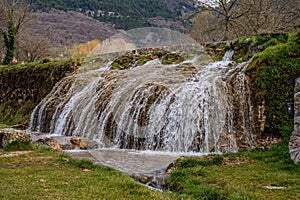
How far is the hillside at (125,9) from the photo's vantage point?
78812mm

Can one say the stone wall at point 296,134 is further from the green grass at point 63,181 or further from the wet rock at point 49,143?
the wet rock at point 49,143

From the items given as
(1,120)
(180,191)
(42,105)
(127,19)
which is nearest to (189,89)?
(180,191)

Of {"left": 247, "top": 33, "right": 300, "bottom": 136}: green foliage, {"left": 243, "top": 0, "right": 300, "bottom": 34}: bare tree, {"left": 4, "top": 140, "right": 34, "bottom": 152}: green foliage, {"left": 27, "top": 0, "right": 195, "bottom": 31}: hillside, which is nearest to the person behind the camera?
{"left": 4, "top": 140, "right": 34, "bottom": 152}: green foliage

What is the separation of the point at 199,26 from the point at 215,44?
28343mm

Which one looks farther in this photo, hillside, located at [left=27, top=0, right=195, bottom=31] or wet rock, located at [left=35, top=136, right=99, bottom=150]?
hillside, located at [left=27, top=0, right=195, bottom=31]

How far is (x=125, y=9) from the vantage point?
295ft

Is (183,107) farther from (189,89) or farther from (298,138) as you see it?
(298,138)

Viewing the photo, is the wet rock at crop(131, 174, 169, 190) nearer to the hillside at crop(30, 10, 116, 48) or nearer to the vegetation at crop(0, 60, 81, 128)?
the vegetation at crop(0, 60, 81, 128)

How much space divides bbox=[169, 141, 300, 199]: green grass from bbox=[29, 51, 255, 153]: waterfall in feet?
6.56

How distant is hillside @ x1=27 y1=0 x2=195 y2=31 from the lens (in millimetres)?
78812

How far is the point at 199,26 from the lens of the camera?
1886 inches

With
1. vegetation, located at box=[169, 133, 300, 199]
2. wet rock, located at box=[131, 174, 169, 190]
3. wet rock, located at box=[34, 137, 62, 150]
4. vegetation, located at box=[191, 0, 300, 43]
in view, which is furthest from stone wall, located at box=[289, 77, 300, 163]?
vegetation, located at box=[191, 0, 300, 43]

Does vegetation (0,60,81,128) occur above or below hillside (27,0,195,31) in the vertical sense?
below

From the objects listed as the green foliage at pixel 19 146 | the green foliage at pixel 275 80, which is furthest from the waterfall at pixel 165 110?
the green foliage at pixel 19 146
